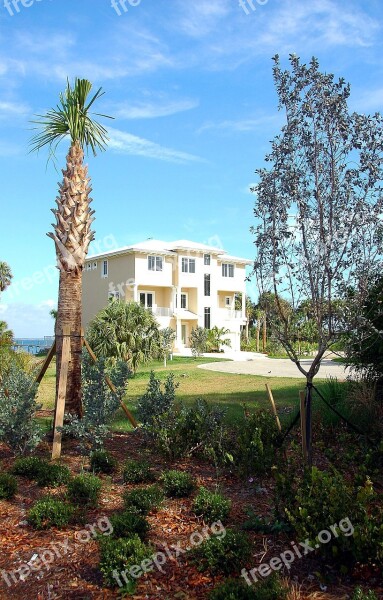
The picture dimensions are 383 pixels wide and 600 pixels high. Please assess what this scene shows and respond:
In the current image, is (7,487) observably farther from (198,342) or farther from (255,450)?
(198,342)

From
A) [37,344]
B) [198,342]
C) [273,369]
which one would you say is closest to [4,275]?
[37,344]

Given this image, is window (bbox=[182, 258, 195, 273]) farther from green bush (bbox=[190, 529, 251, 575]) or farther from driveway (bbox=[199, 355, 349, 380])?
green bush (bbox=[190, 529, 251, 575])

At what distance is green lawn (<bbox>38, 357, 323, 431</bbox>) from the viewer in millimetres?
11305

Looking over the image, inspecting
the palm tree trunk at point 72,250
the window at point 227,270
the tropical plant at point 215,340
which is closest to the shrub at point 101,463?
the palm tree trunk at point 72,250

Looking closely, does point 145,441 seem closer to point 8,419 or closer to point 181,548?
point 8,419

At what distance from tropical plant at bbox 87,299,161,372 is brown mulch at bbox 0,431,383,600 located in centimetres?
1711

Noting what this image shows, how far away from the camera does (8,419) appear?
6562mm

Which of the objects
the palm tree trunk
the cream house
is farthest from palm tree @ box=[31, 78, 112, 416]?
the cream house

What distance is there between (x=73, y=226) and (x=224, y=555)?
5.45 metres

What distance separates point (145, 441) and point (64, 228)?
3.21 meters

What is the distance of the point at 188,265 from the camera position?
134 feet

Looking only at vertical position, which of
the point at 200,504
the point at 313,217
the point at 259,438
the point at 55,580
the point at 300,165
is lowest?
the point at 55,580

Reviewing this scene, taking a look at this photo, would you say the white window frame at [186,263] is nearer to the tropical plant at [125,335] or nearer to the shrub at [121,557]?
the tropical plant at [125,335]

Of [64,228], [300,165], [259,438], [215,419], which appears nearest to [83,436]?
[215,419]
